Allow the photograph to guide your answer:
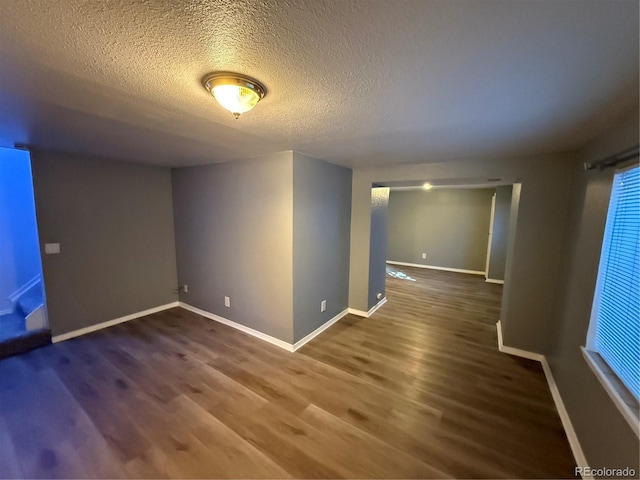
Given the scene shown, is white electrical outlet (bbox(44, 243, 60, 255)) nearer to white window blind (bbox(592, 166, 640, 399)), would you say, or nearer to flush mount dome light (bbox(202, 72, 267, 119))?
flush mount dome light (bbox(202, 72, 267, 119))

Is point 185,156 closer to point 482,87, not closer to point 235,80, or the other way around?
point 235,80

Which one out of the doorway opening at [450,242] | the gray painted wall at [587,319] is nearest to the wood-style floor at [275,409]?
the gray painted wall at [587,319]

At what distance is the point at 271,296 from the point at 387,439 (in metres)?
1.77

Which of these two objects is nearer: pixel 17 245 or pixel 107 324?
pixel 107 324

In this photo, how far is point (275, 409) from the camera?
2.04m

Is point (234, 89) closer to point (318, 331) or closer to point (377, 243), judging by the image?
point (318, 331)

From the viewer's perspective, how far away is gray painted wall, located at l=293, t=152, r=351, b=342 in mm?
2842

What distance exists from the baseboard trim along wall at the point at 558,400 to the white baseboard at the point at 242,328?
234cm

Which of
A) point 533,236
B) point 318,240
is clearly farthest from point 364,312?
point 533,236

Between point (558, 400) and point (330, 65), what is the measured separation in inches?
118

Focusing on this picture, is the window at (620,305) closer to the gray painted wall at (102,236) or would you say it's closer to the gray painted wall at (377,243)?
the gray painted wall at (377,243)

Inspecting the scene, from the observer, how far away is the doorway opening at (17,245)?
3.37 metres

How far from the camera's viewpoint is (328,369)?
8.38 feet

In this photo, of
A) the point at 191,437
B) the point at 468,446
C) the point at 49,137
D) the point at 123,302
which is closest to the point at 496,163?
the point at 468,446
